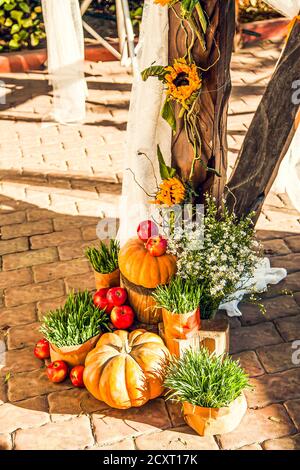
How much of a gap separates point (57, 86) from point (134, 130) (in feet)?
9.66

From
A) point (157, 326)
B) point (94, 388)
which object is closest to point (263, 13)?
point (157, 326)

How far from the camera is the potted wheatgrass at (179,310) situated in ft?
13.6

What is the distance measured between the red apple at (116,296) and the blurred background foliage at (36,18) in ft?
17.9

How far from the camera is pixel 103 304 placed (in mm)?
4633

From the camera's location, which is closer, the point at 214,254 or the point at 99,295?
the point at 214,254

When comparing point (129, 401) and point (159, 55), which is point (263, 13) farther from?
point (129, 401)

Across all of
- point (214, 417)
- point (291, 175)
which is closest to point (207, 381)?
point (214, 417)

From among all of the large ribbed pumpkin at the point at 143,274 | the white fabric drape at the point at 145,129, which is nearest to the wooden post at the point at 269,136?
the white fabric drape at the point at 145,129

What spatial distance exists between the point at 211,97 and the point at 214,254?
0.92 meters

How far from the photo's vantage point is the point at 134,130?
15.1ft

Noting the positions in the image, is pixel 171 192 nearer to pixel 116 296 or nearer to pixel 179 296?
pixel 179 296

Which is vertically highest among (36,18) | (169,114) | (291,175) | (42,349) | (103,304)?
(169,114)

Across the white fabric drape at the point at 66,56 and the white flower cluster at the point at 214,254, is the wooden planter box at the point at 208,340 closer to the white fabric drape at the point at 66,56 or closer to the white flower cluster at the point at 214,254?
the white flower cluster at the point at 214,254

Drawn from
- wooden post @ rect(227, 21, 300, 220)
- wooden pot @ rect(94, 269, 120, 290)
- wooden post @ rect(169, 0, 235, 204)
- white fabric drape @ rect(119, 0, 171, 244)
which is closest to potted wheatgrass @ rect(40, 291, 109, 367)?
wooden pot @ rect(94, 269, 120, 290)
